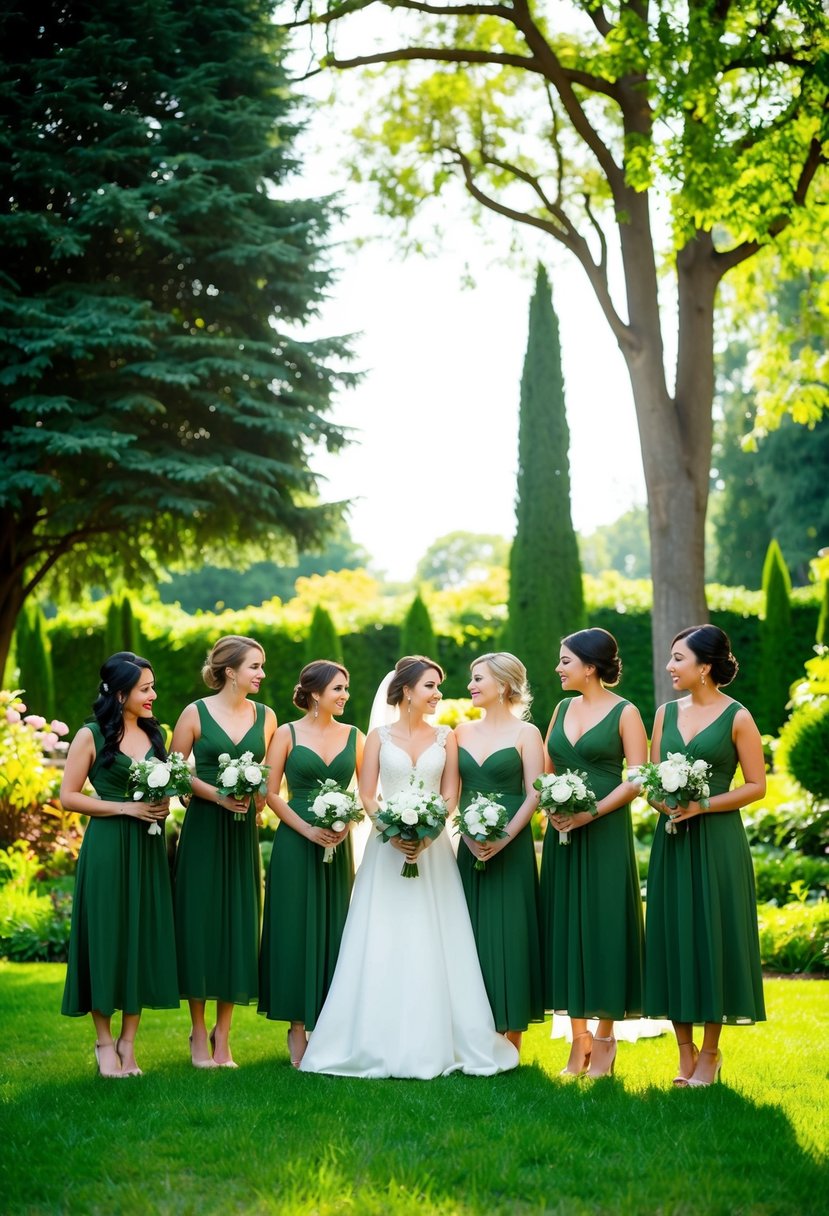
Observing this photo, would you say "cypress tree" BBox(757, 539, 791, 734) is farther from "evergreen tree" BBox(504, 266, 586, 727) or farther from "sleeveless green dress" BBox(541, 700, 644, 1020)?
"sleeveless green dress" BBox(541, 700, 644, 1020)

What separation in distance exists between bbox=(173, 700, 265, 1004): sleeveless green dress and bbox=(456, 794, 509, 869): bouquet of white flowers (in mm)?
1204

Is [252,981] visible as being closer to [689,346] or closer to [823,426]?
[689,346]

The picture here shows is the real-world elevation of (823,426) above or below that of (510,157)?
above

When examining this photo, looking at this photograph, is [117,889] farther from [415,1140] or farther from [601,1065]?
[601,1065]

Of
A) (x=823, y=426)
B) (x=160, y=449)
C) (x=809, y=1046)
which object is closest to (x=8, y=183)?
(x=160, y=449)

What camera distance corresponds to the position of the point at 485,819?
5.92 m

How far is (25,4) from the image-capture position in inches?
714

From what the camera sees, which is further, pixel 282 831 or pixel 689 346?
pixel 689 346

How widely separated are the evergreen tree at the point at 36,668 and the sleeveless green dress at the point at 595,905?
1736 centimetres

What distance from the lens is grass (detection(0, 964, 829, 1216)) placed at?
4148 millimetres

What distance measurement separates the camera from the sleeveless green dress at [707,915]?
5.64m

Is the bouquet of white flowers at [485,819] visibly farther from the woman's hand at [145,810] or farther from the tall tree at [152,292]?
the tall tree at [152,292]

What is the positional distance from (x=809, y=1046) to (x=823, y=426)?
1216 inches

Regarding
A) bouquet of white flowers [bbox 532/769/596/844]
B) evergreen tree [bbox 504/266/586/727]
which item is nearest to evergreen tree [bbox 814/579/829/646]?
evergreen tree [bbox 504/266/586/727]
